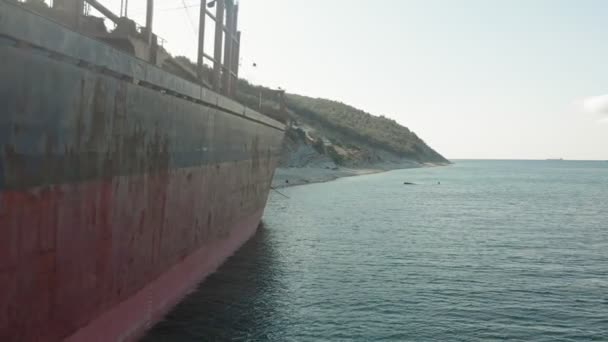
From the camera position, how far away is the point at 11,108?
6.77 m

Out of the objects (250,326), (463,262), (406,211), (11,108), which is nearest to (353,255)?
(463,262)

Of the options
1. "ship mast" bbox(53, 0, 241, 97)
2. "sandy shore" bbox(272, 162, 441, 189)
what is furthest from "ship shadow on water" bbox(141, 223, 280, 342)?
"sandy shore" bbox(272, 162, 441, 189)

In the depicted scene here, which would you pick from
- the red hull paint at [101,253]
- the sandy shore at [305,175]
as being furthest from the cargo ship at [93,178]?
the sandy shore at [305,175]

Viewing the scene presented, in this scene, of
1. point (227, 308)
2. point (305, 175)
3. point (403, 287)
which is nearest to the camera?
point (227, 308)

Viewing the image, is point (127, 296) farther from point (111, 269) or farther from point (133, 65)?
point (133, 65)

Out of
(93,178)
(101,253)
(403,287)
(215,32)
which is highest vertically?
(215,32)

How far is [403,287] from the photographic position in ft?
63.2

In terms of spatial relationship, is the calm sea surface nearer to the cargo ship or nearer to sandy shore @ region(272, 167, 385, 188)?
the cargo ship

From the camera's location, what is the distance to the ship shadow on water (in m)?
13.6

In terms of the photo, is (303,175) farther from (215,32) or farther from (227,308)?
(227,308)

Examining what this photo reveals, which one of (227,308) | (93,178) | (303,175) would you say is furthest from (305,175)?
(93,178)

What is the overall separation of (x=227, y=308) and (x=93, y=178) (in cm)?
813

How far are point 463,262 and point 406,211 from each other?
23.7 meters

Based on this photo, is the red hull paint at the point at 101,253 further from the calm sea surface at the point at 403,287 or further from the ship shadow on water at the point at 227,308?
the calm sea surface at the point at 403,287
